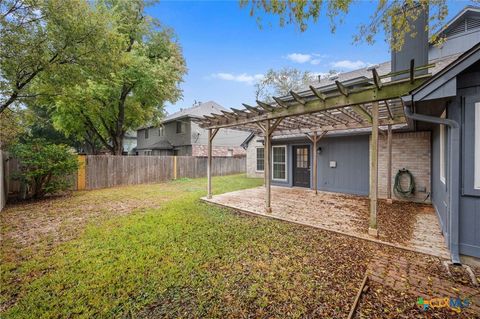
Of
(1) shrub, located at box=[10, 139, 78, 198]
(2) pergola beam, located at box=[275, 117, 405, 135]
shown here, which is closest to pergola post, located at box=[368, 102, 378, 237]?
(2) pergola beam, located at box=[275, 117, 405, 135]

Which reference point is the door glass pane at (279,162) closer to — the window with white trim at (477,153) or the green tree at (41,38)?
the window with white trim at (477,153)

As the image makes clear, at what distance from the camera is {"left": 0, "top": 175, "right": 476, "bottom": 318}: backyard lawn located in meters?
2.12

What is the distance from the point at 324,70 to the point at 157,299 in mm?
23175

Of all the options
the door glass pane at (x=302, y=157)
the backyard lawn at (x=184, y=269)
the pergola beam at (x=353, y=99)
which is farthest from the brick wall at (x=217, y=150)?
the pergola beam at (x=353, y=99)

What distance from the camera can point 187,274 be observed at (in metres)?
2.71

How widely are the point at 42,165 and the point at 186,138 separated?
1111 cm

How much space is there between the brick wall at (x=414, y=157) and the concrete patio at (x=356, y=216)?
669 millimetres

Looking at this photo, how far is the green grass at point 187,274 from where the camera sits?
83.5 inches

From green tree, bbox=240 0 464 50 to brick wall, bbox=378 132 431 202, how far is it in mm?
3892

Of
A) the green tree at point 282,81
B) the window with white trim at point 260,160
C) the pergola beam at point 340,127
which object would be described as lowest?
the window with white trim at point 260,160

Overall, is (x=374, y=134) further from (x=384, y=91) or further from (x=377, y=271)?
(x=377, y=271)

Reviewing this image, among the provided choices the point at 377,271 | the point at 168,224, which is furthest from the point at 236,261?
the point at 168,224

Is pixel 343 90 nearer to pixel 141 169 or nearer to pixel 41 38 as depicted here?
pixel 41 38

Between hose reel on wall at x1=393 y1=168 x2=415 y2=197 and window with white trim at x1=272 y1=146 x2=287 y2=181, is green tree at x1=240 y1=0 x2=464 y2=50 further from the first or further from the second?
window with white trim at x1=272 y1=146 x2=287 y2=181
